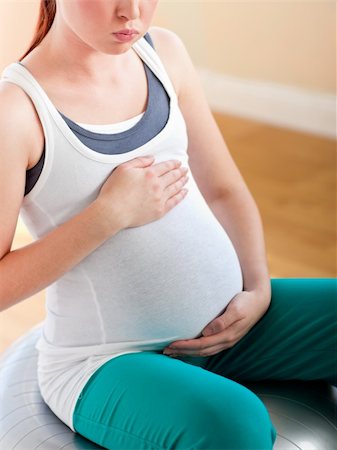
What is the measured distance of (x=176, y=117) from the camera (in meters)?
1.38

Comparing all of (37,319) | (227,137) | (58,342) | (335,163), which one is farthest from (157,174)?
(227,137)

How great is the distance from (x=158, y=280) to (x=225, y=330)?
0.47 feet

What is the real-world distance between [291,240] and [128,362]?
4.99ft

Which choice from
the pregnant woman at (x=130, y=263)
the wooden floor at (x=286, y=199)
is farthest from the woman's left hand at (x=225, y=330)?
the wooden floor at (x=286, y=199)

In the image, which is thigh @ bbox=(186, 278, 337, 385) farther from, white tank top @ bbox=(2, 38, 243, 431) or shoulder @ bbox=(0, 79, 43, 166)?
shoulder @ bbox=(0, 79, 43, 166)

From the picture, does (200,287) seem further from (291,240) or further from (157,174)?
(291,240)

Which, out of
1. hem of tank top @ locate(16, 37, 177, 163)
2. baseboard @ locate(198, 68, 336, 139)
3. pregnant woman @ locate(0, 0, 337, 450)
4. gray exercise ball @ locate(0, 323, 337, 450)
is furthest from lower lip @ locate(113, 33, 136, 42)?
baseboard @ locate(198, 68, 336, 139)

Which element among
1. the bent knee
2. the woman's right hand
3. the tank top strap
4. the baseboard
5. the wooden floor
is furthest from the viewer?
the baseboard

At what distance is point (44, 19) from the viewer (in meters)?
1.32

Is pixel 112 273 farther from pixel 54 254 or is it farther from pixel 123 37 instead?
pixel 123 37

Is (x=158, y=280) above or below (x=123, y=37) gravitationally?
below

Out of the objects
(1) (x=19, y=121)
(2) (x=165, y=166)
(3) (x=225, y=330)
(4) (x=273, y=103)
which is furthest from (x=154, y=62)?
(4) (x=273, y=103)

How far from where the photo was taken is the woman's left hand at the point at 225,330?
134cm

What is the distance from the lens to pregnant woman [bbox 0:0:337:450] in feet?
3.92
